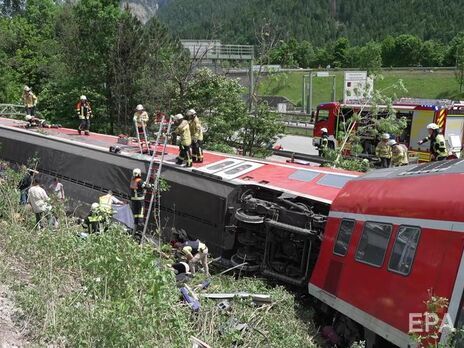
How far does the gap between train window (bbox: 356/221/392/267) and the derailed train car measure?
0.01 meters

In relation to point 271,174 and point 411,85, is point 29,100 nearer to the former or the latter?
point 271,174

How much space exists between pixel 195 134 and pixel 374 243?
22.4 ft

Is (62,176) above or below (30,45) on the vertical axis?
below

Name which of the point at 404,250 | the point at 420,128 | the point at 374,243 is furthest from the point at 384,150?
the point at 404,250

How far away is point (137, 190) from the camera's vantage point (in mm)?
11938

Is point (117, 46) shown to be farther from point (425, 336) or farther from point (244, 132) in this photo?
point (425, 336)

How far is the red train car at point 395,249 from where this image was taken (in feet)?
17.3

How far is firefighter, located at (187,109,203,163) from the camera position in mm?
12430

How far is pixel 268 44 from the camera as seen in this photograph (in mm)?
25938

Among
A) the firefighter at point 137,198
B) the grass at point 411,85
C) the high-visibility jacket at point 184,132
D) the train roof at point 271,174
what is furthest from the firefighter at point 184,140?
the grass at point 411,85

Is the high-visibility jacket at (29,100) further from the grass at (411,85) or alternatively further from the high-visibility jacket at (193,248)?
the grass at (411,85)

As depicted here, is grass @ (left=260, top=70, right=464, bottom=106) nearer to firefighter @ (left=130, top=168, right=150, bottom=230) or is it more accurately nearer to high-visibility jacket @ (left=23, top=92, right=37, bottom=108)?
high-visibility jacket @ (left=23, top=92, right=37, bottom=108)

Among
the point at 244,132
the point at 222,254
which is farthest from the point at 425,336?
the point at 244,132

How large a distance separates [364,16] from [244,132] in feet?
613
